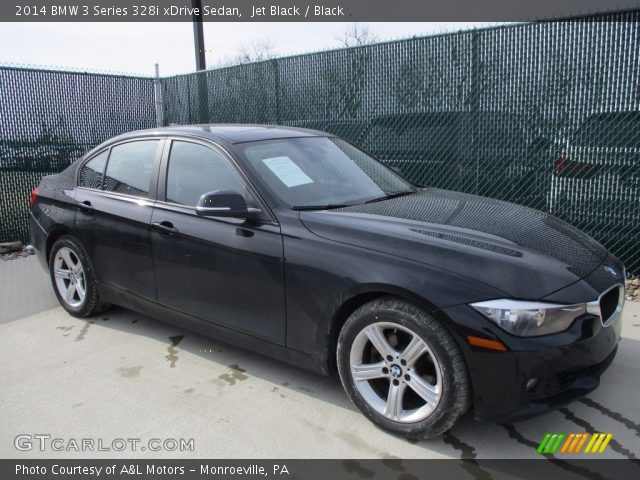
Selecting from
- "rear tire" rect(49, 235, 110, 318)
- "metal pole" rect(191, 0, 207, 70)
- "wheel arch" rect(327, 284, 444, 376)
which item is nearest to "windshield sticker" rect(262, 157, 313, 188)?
"wheel arch" rect(327, 284, 444, 376)

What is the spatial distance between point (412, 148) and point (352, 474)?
4.70 metres

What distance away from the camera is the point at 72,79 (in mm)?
8328

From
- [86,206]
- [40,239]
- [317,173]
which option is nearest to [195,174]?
[317,173]

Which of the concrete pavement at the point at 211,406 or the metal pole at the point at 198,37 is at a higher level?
the metal pole at the point at 198,37

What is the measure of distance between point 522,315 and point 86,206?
347 cm

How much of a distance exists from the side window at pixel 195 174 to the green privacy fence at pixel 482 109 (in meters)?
3.49

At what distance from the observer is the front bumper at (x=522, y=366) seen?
8.11 ft

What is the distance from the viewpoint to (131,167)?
4.21 meters

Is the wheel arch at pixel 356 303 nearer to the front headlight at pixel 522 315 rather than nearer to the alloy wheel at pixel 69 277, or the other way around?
the front headlight at pixel 522 315

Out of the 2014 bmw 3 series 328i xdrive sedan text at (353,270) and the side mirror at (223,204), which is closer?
the 2014 bmw 3 series 328i xdrive sedan text at (353,270)

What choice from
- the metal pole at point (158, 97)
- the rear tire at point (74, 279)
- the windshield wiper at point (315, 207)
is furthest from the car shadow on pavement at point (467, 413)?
the metal pole at point (158, 97)

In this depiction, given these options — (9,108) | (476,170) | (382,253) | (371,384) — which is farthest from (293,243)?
(9,108)

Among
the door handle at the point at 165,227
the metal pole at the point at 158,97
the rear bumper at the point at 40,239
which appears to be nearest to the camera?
the door handle at the point at 165,227

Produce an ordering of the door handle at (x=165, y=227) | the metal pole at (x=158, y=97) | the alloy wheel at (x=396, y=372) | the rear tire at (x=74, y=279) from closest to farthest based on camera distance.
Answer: the alloy wheel at (x=396, y=372) → the door handle at (x=165, y=227) → the rear tire at (x=74, y=279) → the metal pole at (x=158, y=97)
